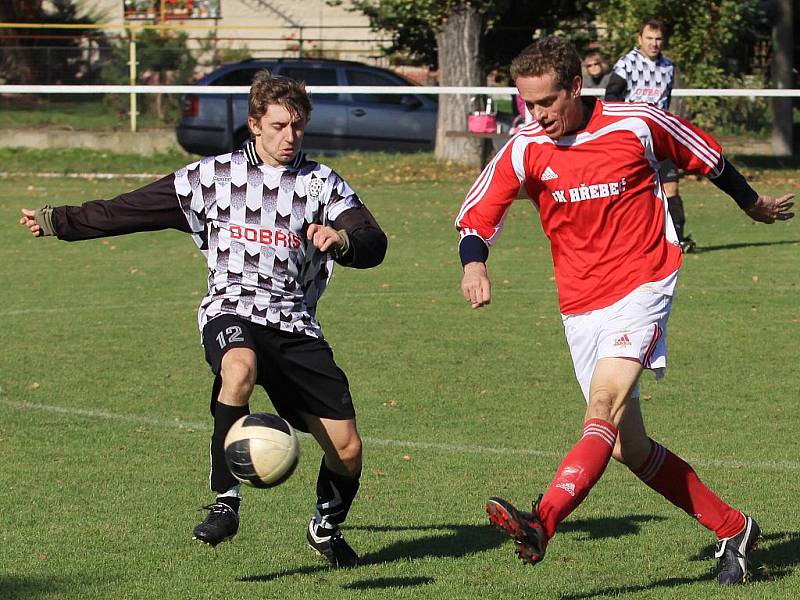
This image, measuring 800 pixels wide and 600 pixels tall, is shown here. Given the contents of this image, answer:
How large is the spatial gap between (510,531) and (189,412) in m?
4.56

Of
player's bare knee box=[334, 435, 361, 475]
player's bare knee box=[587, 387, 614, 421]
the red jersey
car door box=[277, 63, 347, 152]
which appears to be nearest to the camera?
player's bare knee box=[587, 387, 614, 421]

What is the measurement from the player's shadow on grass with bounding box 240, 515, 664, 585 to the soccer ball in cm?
59

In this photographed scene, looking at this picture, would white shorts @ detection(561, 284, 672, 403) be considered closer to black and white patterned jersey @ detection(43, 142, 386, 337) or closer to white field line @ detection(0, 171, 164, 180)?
black and white patterned jersey @ detection(43, 142, 386, 337)

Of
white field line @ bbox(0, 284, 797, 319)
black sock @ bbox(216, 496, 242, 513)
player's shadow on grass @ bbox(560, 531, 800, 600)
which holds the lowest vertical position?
white field line @ bbox(0, 284, 797, 319)

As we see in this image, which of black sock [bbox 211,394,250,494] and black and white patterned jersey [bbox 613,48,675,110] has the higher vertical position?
black and white patterned jersey [bbox 613,48,675,110]

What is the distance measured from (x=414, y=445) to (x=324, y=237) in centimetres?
288

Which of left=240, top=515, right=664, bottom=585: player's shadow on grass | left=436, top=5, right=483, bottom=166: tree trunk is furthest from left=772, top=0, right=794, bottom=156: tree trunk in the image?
left=240, top=515, right=664, bottom=585: player's shadow on grass

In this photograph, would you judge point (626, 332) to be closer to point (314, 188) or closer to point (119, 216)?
point (314, 188)

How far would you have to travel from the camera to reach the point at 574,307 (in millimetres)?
5566

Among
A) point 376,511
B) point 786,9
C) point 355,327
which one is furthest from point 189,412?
point 786,9

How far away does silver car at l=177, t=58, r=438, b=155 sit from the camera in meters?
25.2

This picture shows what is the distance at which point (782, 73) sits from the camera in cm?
2728

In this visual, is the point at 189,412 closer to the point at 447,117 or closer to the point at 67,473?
the point at 67,473

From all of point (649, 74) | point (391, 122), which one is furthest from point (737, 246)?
point (391, 122)
